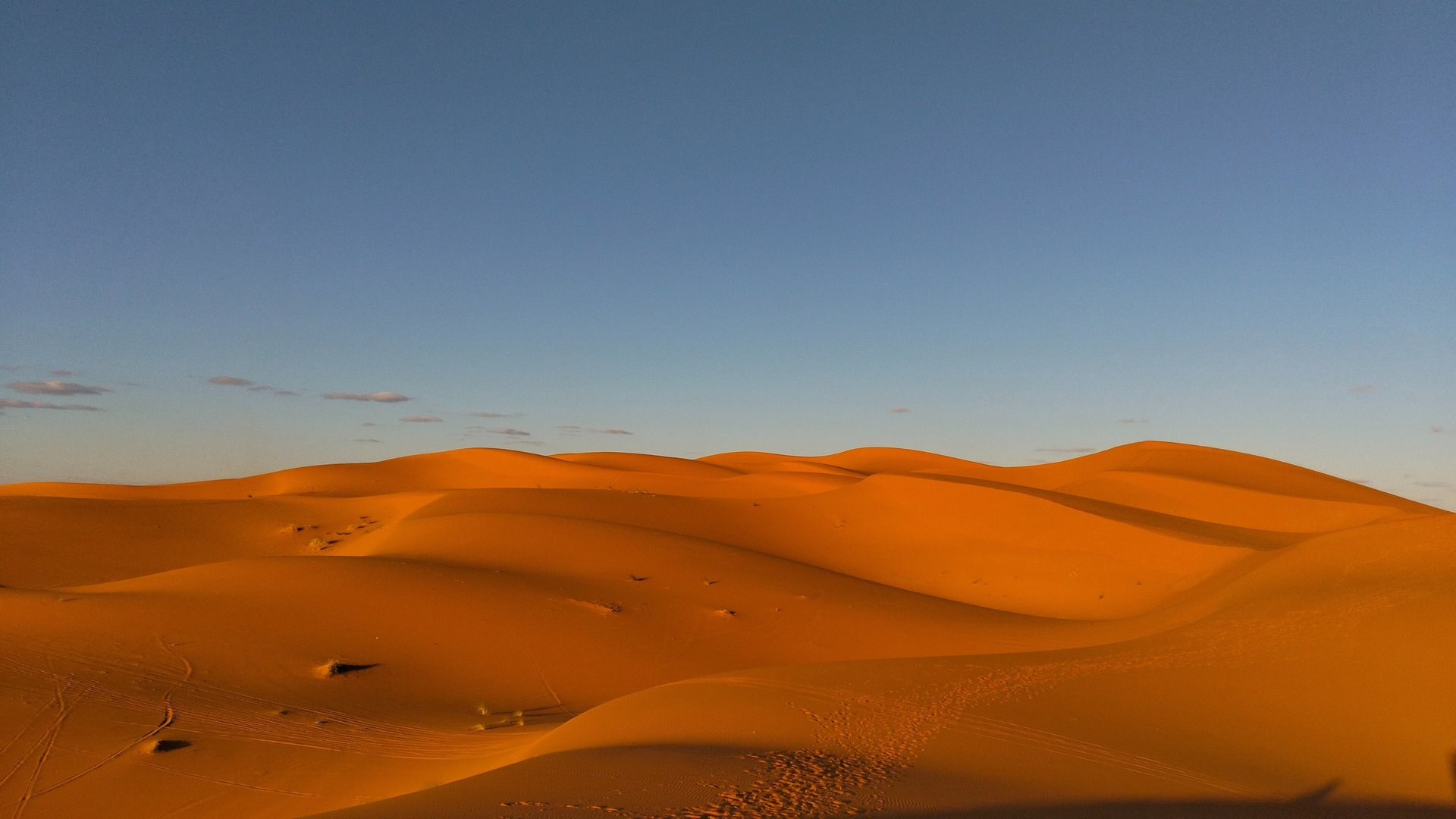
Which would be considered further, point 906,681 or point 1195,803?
point 906,681

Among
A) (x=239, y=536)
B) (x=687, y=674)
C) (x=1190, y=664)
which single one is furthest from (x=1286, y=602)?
(x=239, y=536)

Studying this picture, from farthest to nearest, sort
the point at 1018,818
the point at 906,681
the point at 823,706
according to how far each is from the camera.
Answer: the point at 906,681 → the point at 823,706 → the point at 1018,818

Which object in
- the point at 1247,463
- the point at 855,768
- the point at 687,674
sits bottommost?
the point at 687,674

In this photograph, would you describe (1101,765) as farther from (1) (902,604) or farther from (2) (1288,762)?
(1) (902,604)

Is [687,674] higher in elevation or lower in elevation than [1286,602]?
lower

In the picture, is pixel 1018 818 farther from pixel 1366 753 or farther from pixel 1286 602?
pixel 1286 602

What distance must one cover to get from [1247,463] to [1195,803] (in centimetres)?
3517

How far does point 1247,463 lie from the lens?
35.1 metres

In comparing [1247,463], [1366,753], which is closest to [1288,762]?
[1366,753]

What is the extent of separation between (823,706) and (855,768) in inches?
75.4

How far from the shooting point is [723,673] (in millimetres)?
→ 9859

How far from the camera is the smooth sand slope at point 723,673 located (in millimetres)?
5895

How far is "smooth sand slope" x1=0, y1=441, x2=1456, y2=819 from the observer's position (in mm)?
5895

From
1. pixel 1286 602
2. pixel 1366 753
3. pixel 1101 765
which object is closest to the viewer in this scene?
pixel 1101 765
